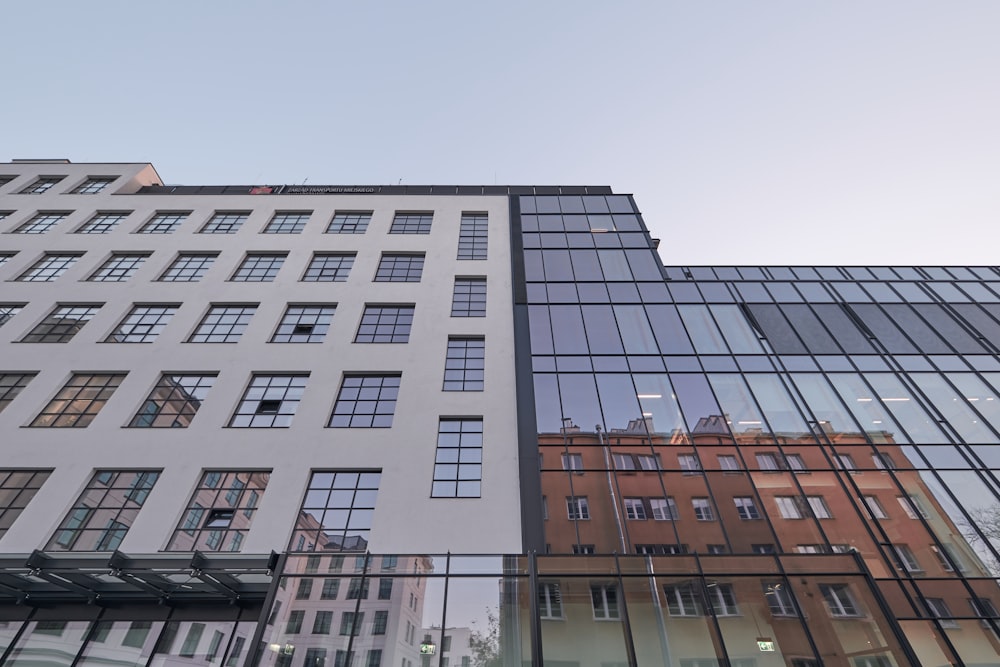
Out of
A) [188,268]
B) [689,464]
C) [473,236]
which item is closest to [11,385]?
[188,268]

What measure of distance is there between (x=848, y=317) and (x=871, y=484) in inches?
391

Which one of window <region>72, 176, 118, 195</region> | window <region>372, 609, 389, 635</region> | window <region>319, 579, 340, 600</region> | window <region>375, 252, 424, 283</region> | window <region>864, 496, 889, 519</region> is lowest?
window <region>372, 609, 389, 635</region>

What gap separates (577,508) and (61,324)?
26214 millimetres

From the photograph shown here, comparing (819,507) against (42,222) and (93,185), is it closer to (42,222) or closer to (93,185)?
(42,222)

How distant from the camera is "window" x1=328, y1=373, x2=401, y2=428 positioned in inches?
711

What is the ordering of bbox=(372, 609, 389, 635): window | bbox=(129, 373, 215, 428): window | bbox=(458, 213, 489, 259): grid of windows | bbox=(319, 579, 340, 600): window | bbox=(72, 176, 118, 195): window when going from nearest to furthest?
bbox=(372, 609, 389, 635): window
bbox=(319, 579, 340, 600): window
bbox=(129, 373, 215, 428): window
bbox=(458, 213, 489, 259): grid of windows
bbox=(72, 176, 118, 195): window

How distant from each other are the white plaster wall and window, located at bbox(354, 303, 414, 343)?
1.56 feet

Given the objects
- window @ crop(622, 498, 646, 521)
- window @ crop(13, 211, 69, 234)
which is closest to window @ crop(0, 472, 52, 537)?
window @ crop(13, 211, 69, 234)

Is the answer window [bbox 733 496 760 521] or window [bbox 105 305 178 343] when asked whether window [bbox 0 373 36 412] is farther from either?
window [bbox 733 496 760 521]

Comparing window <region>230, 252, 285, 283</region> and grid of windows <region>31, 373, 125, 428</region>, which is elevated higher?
window <region>230, 252, 285, 283</region>

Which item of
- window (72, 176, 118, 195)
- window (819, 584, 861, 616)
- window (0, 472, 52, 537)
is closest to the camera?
window (819, 584, 861, 616)

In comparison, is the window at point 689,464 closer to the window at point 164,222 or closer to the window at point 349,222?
the window at point 349,222

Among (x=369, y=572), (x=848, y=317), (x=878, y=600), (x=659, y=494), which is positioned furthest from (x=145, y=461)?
(x=848, y=317)

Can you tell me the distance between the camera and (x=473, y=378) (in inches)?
771
